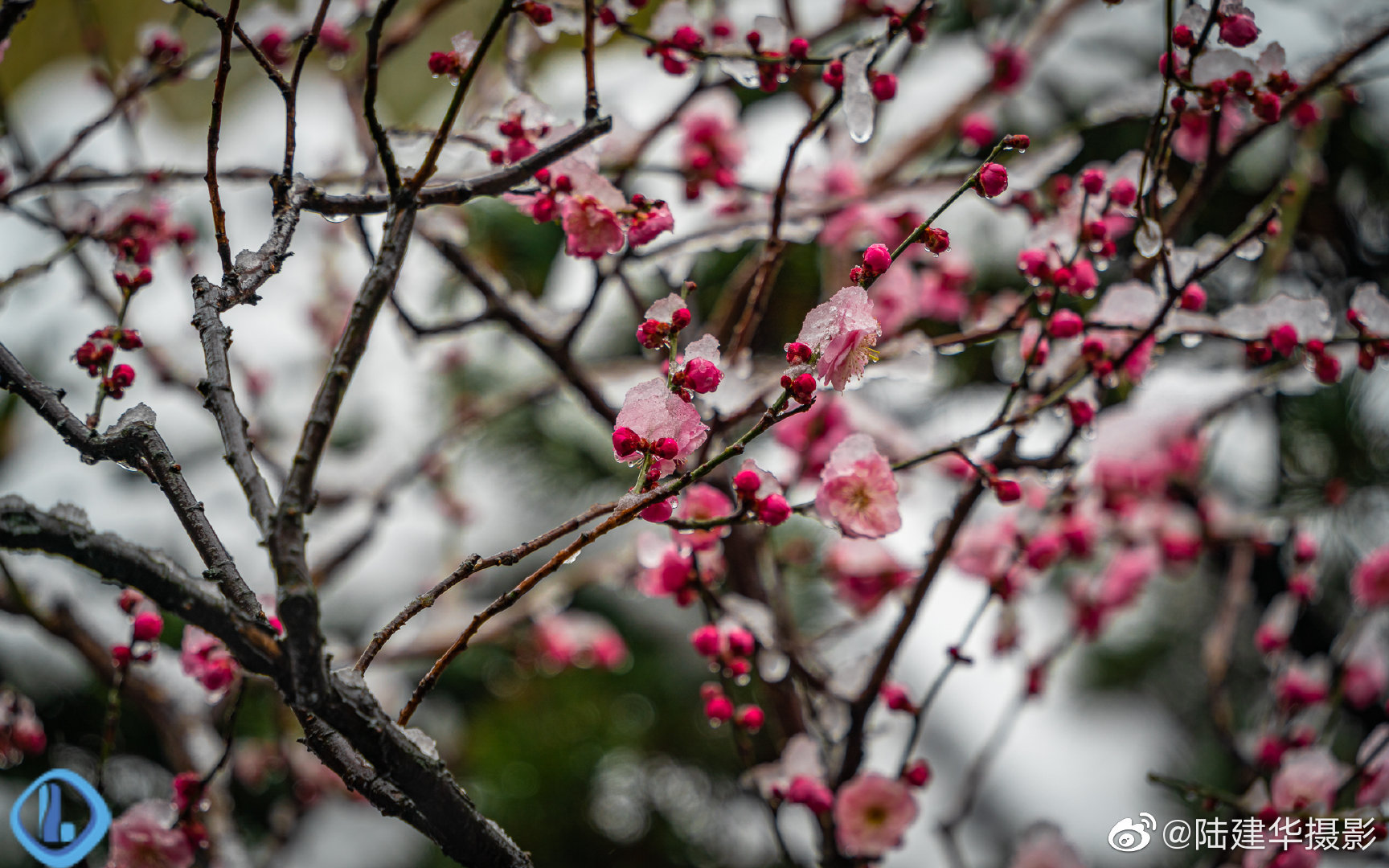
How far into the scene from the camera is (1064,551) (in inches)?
50.2

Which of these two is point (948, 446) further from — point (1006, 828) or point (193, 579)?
point (1006, 828)

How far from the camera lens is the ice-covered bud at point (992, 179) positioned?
559mm

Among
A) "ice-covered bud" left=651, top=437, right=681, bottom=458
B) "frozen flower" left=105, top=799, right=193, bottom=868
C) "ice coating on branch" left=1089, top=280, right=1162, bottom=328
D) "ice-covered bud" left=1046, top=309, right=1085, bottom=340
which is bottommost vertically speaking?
"ice coating on branch" left=1089, top=280, right=1162, bottom=328

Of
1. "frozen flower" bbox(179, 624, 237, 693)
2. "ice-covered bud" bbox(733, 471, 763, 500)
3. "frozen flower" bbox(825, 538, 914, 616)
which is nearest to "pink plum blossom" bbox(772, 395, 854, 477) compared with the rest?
"frozen flower" bbox(825, 538, 914, 616)

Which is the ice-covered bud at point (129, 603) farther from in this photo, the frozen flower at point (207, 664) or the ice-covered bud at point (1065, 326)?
the ice-covered bud at point (1065, 326)

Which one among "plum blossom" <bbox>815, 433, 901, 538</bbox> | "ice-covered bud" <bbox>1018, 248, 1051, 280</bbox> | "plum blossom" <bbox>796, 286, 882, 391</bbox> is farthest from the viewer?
"ice-covered bud" <bbox>1018, 248, 1051, 280</bbox>

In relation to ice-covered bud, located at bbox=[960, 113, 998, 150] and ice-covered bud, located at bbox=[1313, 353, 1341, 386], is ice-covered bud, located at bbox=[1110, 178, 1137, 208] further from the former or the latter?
ice-covered bud, located at bbox=[960, 113, 998, 150]

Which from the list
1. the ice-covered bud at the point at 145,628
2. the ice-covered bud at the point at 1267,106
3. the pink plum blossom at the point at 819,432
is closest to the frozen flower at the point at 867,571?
the pink plum blossom at the point at 819,432

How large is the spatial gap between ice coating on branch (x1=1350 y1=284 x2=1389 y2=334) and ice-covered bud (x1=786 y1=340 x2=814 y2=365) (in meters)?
0.52

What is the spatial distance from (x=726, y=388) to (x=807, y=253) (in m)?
1.04

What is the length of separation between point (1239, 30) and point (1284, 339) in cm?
25

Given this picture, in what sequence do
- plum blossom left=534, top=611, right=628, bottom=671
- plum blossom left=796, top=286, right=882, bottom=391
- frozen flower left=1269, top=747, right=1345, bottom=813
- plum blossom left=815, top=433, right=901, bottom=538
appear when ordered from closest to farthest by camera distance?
plum blossom left=796, top=286, right=882, bottom=391, plum blossom left=815, top=433, right=901, bottom=538, frozen flower left=1269, top=747, right=1345, bottom=813, plum blossom left=534, top=611, right=628, bottom=671

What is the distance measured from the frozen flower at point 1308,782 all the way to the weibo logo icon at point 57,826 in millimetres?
1021

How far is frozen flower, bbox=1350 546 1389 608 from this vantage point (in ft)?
3.95
